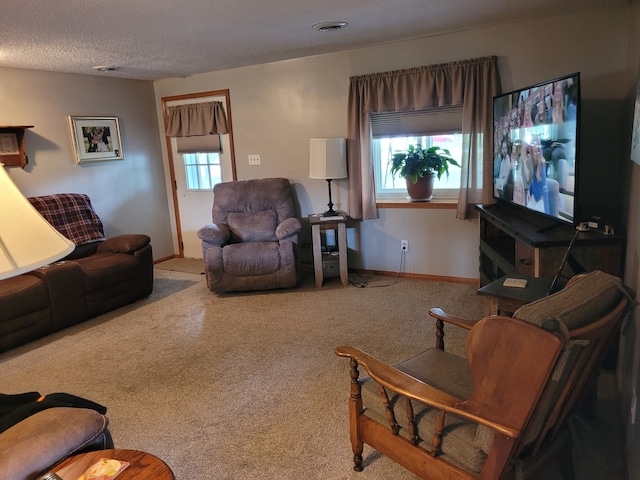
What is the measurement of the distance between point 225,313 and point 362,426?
2.25 metres

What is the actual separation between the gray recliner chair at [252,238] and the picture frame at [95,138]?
1326mm

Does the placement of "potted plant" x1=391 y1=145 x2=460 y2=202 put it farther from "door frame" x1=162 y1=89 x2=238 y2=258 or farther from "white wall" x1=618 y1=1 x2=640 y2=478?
"door frame" x1=162 y1=89 x2=238 y2=258

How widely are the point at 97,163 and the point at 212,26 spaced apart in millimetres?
2563

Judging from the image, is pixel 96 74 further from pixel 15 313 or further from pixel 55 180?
pixel 15 313

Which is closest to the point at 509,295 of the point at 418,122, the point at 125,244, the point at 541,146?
the point at 541,146

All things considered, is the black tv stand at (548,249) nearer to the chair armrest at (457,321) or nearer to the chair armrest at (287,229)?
the chair armrest at (457,321)

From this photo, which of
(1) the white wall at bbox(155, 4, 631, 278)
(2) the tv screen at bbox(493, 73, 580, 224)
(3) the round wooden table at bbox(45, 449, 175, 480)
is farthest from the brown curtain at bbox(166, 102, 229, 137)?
(3) the round wooden table at bbox(45, 449, 175, 480)

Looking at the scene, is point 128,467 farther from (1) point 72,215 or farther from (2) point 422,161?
(1) point 72,215

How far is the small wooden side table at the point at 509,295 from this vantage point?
2.13 meters

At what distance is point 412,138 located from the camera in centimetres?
440

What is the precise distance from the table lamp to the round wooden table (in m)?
3.30

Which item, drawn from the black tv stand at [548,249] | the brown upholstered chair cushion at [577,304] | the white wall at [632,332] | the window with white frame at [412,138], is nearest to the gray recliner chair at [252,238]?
the window with white frame at [412,138]

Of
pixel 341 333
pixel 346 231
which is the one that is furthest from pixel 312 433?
pixel 346 231

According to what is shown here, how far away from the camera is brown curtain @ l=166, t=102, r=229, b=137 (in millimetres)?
5121
